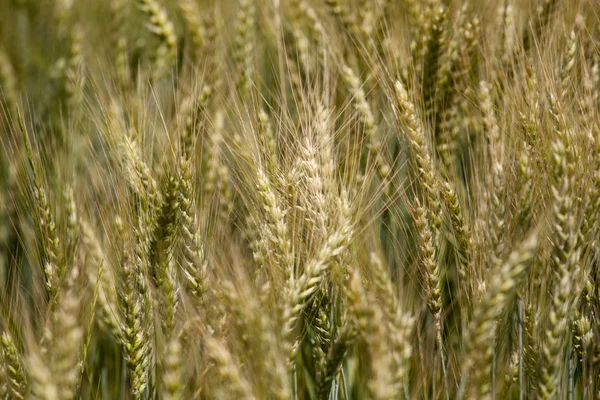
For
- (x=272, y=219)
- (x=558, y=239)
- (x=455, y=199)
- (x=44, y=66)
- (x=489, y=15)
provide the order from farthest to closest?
(x=44, y=66) → (x=489, y=15) → (x=455, y=199) → (x=272, y=219) → (x=558, y=239)

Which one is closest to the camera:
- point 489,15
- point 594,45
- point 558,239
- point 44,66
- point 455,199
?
point 558,239

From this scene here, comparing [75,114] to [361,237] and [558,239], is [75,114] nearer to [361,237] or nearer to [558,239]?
[361,237]

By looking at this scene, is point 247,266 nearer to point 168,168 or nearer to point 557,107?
point 168,168

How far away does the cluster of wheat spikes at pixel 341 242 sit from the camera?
45.3 inches

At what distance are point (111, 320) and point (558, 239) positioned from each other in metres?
0.92

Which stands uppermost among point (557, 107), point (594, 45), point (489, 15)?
point (489, 15)

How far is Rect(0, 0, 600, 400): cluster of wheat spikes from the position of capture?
1150 mm

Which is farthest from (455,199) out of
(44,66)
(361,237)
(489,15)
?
(44,66)

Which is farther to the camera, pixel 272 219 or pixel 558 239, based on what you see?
pixel 272 219

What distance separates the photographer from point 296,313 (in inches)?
48.1

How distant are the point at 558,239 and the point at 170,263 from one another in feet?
2.48

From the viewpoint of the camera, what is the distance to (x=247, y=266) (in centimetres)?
144

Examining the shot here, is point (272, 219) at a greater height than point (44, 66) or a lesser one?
lesser

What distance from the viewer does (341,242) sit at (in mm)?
1263
